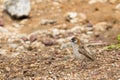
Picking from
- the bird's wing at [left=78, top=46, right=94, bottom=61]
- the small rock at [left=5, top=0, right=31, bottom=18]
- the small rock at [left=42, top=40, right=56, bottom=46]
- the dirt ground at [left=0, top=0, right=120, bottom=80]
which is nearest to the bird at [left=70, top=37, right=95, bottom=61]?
the bird's wing at [left=78, top=46, right=94, bottom=61]

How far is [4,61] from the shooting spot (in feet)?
46.0

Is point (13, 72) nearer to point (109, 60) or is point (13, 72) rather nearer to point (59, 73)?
point (59, 73)

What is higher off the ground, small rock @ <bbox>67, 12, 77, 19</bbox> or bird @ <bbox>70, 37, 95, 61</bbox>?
bird @ <bbox>70, 37, 95, 61</bbox>

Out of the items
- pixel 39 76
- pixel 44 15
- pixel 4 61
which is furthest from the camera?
pixel 44 15

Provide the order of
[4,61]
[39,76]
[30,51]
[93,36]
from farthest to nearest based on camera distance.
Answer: [93,36], [30,51], [4,61], [39,76]

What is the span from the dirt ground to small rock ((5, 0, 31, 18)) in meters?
0.23

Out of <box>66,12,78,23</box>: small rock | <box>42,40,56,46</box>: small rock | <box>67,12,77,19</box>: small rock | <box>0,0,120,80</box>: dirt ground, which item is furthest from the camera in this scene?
<box>67,12,77,19</box>: small rock

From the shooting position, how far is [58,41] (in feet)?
54.6

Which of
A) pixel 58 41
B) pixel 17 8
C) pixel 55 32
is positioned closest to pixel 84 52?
pixel 58 41

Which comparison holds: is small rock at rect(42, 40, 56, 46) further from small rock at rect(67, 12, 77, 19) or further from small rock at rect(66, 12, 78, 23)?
small rock at rect(67, 12, 77, 19)

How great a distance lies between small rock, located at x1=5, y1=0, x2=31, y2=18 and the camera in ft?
63.1

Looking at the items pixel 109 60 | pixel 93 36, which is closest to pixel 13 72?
pixel 109 60

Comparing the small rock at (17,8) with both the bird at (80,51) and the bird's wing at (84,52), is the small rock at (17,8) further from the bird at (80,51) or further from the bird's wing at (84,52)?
the bird's wing at (84,52)

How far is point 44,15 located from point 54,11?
0.44m
